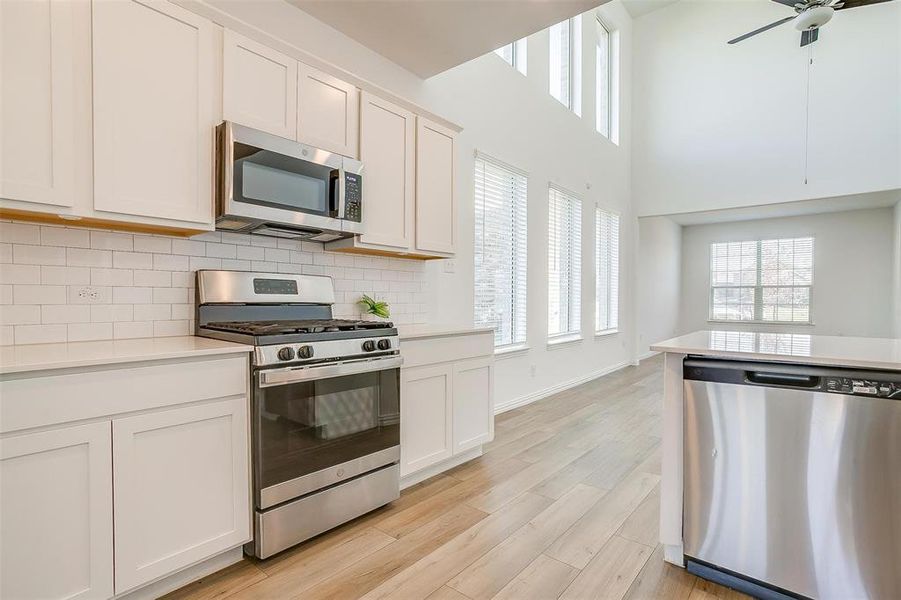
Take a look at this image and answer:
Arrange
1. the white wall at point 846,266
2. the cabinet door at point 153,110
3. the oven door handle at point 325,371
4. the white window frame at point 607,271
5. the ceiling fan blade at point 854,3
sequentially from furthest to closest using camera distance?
the white wall at point 846,266 → the white window frame at point 607,271 → the ceiling fan blade at point 854,3 → the oven door handle at point 325,371 → the cabinet door at point 153,110

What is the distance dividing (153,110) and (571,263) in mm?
4794

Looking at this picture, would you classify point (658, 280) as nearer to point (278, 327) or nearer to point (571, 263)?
point (571, 263)

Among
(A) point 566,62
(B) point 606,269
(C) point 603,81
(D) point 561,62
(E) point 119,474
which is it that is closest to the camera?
(E) point 119,474

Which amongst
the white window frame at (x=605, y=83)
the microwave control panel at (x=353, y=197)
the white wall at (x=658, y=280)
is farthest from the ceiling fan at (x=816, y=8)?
the white wall at (x=658, y=280)

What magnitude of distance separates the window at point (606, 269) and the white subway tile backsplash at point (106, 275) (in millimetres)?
4975

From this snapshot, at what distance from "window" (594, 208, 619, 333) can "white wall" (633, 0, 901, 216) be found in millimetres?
1065

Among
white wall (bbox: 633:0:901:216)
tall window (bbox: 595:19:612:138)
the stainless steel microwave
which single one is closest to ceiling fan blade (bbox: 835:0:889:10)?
white wall (bbox: 633:0:901:216)

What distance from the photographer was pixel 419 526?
90.1 inches

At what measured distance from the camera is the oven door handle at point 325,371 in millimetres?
1917

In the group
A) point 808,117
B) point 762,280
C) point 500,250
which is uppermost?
point 808,117

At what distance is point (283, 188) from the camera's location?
2.33m

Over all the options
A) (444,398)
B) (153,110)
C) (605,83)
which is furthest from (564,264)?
(153,110)

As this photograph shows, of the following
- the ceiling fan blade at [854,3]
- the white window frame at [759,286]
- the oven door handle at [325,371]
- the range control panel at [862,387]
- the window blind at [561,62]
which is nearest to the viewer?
the range control panel at [862,387]

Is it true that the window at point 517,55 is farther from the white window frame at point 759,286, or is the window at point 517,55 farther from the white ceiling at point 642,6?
the white window frame at point 759,286
